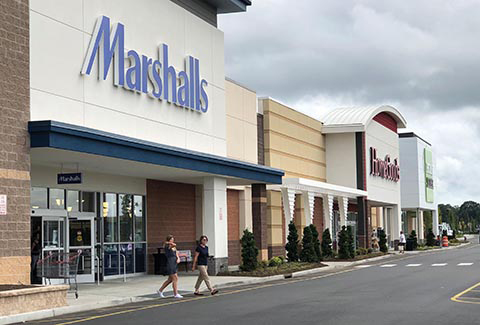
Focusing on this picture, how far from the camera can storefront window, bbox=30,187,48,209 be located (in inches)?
952

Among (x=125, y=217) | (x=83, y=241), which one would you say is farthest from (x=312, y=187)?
(x=83, y=241)

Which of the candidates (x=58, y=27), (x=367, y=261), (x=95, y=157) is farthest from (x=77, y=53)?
(x=367, y=261)

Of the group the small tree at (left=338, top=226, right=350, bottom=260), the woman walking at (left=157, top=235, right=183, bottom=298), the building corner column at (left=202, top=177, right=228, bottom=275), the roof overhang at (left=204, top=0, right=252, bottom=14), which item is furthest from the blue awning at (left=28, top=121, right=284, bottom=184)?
the small tree at (left=338, top=226, right=350, bottom=260)

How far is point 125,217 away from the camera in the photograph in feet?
96.3

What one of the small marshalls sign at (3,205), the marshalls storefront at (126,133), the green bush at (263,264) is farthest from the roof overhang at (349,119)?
the small marshalls sign at (3,205)

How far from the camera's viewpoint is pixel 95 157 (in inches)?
874

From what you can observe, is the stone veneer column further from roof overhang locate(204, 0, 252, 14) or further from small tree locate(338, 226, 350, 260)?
small tree locate(338, 226, 350, 260)

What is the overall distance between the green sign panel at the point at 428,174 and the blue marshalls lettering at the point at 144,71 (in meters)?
54.7

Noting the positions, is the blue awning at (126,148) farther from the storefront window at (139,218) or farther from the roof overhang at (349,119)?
the roof overhang at (349,119)

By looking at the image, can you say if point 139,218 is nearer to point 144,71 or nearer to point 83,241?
point 83,241

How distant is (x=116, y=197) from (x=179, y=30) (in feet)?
21.6

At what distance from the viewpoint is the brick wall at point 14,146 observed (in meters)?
18.6

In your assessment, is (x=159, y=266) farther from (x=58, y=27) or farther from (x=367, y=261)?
(x=367, y=261)

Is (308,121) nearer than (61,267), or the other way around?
(61,267)
